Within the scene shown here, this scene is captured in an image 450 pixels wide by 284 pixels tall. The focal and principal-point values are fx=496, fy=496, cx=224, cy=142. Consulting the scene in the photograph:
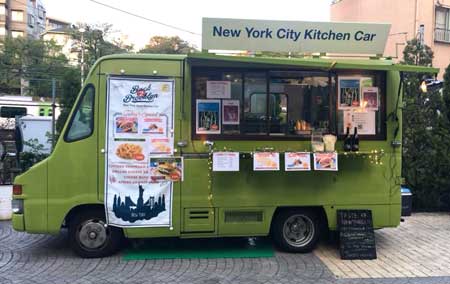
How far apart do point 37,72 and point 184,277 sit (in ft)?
171

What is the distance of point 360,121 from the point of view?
6879 mm

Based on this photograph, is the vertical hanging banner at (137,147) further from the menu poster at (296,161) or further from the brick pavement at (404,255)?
the brick pavement at (404,255)

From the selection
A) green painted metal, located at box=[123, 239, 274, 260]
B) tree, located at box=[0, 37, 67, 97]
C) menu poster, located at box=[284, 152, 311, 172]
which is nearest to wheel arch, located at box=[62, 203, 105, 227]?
green painted metal, located at box=[123, 239, 274, 260]

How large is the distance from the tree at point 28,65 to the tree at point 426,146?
45.6 metres

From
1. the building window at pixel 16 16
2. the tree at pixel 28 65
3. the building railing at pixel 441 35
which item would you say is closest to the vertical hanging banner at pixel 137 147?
the building railing at pixel 441 35

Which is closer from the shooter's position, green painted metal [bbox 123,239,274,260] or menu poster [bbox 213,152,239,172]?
menu poster [bbox 213,152,239,172]

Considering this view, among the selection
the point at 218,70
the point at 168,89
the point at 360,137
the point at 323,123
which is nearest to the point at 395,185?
the point at 360,137

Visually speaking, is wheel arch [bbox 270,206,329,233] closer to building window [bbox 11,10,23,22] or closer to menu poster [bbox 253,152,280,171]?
menu poster [bbox 253,152,280,171]

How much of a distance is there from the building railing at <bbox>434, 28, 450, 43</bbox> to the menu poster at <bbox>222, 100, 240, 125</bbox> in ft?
70.0

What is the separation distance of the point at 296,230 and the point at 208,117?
204cm

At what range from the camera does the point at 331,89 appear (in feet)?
22.4

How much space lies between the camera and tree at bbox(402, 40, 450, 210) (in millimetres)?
9633

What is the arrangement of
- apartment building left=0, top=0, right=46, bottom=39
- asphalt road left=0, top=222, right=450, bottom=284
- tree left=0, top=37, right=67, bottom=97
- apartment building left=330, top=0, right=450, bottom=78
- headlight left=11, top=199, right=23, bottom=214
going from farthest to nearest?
apartment building left=0, top=0, right=46, bottom=39 < tree left=0, top=37, right=67, bottom=97 < apartment building left=330, top=0, right=450, bottom=78 < headlight left=11, top=199, right=23, bottom=214 < asphalt road left=0, top=222, right=450, bottom=284

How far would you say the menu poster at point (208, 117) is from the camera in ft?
21.7
